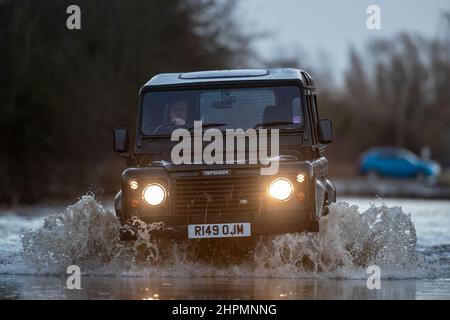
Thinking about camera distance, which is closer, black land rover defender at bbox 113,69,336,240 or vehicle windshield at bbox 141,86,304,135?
black land rover defender at bbox 113,69,336,240

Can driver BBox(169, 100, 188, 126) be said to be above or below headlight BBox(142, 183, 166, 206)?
above

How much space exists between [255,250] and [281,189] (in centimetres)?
103

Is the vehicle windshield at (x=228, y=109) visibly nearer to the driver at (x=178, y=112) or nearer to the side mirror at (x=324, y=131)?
the driver at (x=178, y=112)

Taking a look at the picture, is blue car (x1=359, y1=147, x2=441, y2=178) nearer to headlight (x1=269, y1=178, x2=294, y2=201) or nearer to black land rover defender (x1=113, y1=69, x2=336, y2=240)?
black land rover defender (x1=113, y1=69, x2=336, y2=240)

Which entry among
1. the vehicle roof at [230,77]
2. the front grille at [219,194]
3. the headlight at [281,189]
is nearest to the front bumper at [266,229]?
the front grille at [219,194]

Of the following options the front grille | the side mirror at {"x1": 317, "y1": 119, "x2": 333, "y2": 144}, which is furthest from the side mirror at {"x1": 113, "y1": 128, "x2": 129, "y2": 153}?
the side mirror at {"x1": 317, "y1": 119, "x2": 333, "y2": 144}

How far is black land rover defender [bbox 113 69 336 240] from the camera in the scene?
1384 centimetres

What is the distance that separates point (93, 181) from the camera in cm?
3941

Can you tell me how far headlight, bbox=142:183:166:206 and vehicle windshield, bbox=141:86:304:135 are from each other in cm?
121

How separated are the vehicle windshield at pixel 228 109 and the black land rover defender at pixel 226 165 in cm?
1

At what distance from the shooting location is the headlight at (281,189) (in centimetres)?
1381

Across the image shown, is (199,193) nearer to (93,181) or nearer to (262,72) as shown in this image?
(262,72)

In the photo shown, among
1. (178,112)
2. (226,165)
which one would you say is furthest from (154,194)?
(178,112)
